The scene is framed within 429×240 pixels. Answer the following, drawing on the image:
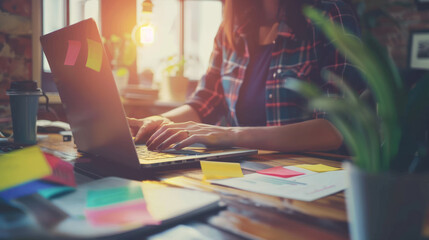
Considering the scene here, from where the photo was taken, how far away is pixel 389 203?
29 cm

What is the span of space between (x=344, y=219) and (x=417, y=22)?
3.24 meters

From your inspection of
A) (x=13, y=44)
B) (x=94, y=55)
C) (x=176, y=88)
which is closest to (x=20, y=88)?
(x=94, y=55)

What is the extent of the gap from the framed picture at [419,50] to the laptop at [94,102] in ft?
9.41

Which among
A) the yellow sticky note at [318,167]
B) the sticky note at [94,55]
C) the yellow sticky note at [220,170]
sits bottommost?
the yellow sticky note at [318,167]

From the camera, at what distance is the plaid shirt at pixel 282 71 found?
1199 mm

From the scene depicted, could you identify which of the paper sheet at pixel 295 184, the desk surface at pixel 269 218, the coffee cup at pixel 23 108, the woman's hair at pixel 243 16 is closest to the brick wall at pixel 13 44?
the coffee cup at pixel 23 108

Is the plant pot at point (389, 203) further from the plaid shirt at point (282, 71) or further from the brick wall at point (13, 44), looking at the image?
the brick wall at point (13, 44)

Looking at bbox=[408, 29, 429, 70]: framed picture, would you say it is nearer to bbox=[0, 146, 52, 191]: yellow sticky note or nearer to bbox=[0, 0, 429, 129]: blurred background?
bbox=[0, 0, 429, 129]: blurred background

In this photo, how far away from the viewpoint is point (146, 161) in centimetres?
69

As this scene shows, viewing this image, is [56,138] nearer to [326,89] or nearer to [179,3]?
[326,89]

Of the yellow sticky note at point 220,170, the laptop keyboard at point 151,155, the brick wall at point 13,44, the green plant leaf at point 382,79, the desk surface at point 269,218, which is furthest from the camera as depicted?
the brick wall at point 13,44

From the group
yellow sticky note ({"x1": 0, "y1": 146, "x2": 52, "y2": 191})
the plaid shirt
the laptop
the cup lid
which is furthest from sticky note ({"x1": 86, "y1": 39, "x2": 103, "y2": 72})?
the plaid shirt

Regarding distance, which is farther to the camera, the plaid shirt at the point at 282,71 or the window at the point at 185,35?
the window at the point at 185,35

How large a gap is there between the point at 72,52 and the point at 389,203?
69 centimetres
